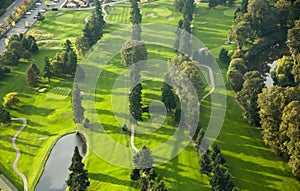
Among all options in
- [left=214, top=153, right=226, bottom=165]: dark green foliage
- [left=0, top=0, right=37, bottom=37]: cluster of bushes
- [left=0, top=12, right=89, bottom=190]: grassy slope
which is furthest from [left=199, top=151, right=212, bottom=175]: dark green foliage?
[left=0, top=0, right=37, bottom=37]: cluster of bushes

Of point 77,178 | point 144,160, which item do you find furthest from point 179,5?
point 77,178

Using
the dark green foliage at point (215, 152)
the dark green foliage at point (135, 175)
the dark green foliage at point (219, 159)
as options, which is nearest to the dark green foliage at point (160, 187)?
the dark green foliage at point (135, 175)

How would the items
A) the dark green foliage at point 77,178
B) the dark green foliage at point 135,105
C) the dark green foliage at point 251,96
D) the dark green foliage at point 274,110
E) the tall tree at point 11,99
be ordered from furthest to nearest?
the tall tree at point 11,99 → the dark green foliage at point 135,105 → the dark green foliage at point 251,96 → the dark green foliage at point 274,110 → the dark green foliage at point 77,178

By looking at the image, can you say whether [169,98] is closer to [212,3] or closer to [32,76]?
[32,76]

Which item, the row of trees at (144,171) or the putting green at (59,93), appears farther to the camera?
the putting green at (59,93)

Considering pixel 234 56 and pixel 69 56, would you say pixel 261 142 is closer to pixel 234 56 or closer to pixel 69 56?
pixel 234 56

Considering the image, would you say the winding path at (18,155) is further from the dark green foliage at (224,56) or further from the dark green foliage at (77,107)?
the dark green foliage at (224,56)
